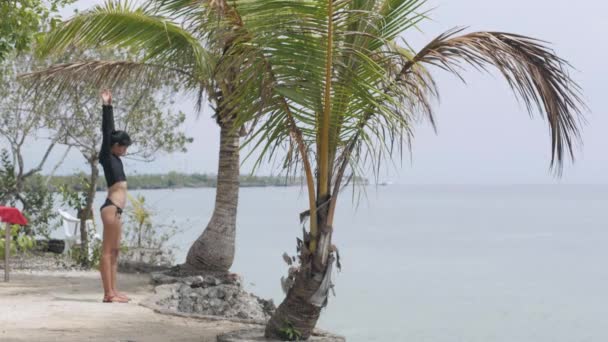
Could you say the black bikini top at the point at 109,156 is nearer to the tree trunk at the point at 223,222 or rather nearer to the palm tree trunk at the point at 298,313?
the palm tree trunk at the point at 298,313

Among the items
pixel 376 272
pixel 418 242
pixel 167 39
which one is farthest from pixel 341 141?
pixel 418 242

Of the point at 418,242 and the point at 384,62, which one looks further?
the point at 418,242

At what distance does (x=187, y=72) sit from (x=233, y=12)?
15.8 feet

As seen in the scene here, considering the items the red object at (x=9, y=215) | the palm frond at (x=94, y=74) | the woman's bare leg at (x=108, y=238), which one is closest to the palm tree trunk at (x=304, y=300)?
the woman's bare leg at (x=108, y=238)

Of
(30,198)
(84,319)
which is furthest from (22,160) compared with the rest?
(84,319)

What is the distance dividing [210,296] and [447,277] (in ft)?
57.8

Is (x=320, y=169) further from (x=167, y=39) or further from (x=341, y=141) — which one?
(x=167, y=39)

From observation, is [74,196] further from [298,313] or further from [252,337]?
[298,313]

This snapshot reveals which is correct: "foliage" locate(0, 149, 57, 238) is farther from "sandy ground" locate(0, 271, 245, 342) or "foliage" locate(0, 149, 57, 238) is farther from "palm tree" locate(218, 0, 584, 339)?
Result: "palm tree" locate(218, 0, 584, 339)

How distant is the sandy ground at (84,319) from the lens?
25.9 ft

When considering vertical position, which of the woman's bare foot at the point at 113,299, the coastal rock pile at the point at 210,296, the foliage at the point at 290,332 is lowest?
the coastal rock pile at the point at 210,296

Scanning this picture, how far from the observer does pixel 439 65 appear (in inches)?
280

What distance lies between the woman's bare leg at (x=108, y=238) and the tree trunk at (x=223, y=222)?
2.90 metres

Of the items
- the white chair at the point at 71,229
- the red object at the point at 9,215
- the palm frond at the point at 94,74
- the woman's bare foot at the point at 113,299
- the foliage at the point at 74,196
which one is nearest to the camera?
the woman's bare foot at the point at 113,299
